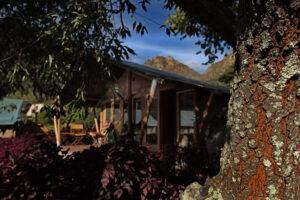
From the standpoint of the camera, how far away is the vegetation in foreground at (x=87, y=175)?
2523 mm

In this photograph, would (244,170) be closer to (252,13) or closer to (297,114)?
(297,114)

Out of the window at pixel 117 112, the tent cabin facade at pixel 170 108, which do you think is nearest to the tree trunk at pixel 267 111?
the tent cabin facade at pixel 170 108

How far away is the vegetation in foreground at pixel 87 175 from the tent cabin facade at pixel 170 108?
145 inches

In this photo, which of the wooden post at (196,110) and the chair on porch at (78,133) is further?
the chair on porch at (78,133)

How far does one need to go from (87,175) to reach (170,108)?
710cm

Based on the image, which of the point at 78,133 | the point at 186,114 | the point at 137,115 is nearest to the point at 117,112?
the point at 137,115

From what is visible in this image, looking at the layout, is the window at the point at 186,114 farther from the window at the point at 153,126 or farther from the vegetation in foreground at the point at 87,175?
the vegetation in foreground at the point at 87,175

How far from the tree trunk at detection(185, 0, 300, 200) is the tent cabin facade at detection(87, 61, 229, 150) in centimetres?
478

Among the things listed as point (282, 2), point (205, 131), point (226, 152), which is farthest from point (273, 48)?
point (205, 131)

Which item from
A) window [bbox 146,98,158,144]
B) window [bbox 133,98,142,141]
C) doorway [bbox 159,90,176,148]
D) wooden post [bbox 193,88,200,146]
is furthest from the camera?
window [bbox 133,98,142,141]

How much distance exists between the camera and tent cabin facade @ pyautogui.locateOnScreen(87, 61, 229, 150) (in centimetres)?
705

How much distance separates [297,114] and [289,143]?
192 mm

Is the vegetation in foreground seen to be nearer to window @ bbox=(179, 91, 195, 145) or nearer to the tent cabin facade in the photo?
the tent cabin facade

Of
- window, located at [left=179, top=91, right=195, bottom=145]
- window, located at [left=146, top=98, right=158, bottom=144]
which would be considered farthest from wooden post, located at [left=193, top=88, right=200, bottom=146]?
window, located at [left=146, top=98, right=158, bottom=144]
